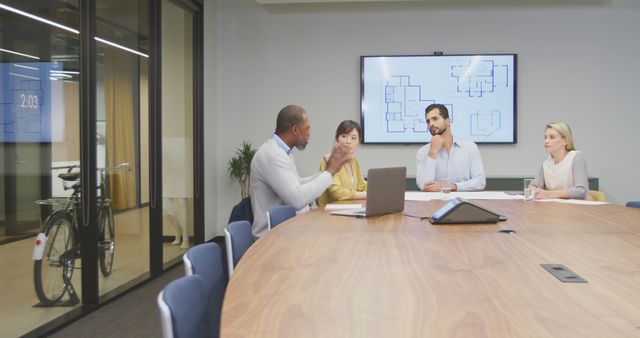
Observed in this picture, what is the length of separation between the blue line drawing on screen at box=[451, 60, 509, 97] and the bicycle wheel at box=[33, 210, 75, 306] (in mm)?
4491

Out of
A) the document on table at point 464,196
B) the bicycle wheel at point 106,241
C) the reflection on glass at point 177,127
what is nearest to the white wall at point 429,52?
the reflection on glass at point 177,127

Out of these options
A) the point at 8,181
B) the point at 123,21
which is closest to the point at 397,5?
the point at 123,21

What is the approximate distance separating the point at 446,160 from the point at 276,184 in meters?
1.83

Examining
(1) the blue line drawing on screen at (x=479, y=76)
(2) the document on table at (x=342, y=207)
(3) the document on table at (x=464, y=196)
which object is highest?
(1) the blue line drawing on screen at (x=479, y=76)

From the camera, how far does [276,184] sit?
3.21m

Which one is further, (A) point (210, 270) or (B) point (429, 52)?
(B) point (429, 52)

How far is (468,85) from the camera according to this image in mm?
6414

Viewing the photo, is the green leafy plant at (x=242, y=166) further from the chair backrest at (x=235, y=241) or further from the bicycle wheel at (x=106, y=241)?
the chair backrest at (x=235, y=241)

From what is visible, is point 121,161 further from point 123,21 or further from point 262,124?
point 262,124

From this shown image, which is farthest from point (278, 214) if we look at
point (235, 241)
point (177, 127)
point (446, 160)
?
point (177, 127)

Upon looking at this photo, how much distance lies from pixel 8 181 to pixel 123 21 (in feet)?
6.20

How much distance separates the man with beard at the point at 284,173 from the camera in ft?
10.5

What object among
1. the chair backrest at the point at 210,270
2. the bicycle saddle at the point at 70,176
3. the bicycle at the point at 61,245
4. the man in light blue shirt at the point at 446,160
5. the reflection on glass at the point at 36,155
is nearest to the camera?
the chair backrest at the point at 210,270

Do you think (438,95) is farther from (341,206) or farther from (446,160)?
(341,206)
